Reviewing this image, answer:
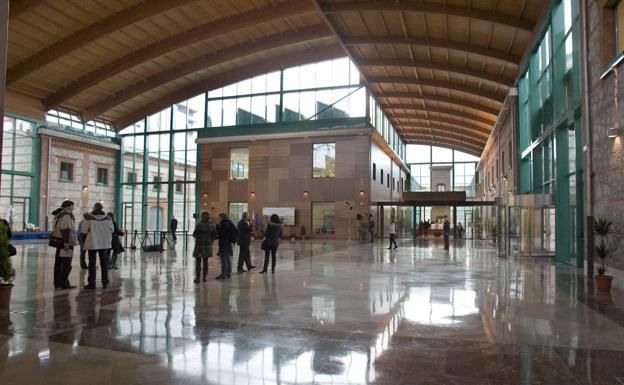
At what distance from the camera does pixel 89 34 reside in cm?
2192

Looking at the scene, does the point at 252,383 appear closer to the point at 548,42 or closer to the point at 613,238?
the point at 613,238

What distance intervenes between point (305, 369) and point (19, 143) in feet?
99.7

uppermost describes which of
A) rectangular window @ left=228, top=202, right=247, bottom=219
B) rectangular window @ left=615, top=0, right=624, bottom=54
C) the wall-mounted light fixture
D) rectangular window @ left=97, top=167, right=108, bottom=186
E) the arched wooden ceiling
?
the arched wooden ceiling

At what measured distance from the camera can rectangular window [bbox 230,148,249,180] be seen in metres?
30.0

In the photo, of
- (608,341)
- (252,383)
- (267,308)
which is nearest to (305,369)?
(252,383)

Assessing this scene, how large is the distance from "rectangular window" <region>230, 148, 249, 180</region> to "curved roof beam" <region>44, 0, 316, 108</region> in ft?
26.9

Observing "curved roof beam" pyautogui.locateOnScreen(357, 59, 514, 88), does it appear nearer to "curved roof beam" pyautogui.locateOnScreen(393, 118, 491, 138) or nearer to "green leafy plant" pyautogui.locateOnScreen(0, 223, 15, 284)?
"curved roof beam" pyautogui.locateOnScreen(393, 118, 491, 138)

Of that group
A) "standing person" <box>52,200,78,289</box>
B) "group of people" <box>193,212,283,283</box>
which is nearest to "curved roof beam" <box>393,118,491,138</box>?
"group of people" <box>193,212,283,283</box>

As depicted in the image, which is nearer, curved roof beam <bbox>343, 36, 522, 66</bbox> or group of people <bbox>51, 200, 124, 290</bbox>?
group of people <bbox>51, 200, 124, 290</bbox>

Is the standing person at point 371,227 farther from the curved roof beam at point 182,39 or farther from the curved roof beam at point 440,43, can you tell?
the curved roof beam at point 182,39

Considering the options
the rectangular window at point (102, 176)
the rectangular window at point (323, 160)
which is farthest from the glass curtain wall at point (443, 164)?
the rectangular window at point (102, 176)

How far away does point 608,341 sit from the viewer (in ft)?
15.8

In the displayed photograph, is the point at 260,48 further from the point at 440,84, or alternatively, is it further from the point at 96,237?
the point at 96,237

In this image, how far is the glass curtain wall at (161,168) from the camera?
1303 inches
